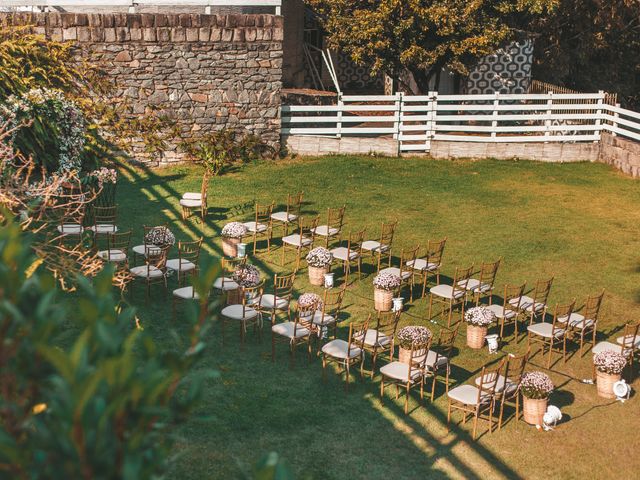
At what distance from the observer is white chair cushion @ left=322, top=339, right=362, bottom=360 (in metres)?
12.7

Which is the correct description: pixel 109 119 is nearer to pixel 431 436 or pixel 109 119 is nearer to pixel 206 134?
pixel 206 134

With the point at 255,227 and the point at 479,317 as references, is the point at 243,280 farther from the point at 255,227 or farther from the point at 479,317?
the point at 479,317

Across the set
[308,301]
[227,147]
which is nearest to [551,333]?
[308,301]

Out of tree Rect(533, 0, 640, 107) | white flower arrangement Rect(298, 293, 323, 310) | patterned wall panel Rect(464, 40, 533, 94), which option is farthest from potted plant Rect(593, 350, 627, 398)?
tree Rect(533, 0, 640, 107)

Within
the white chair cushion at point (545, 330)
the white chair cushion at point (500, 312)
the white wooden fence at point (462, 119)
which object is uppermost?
the white wooden fence at point (462, 119)

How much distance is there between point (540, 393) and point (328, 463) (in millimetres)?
2964

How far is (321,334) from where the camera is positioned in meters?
13.7

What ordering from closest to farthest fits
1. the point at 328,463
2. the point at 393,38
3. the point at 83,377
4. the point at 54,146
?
the point at 83,377
the point at 328,463
the point at 54,146
the point at 393,38

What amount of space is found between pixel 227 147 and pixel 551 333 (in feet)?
41.6

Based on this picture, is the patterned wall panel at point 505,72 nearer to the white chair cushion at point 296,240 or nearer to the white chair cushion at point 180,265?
the white chair cushion at point 296,240

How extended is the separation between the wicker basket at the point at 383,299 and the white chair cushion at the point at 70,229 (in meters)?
5.45

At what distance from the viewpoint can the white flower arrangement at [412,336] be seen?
42.2 feet

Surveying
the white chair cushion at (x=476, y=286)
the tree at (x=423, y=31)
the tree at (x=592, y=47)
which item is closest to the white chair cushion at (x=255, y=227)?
the white chair cushion at (x=476, y=286)

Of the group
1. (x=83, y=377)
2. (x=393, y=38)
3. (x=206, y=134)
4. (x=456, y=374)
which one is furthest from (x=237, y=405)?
(x=393, y=38)
